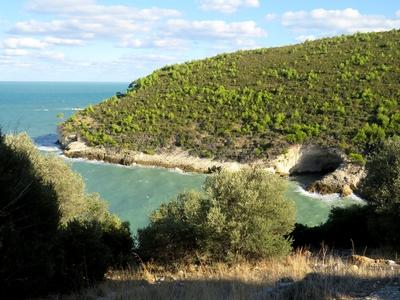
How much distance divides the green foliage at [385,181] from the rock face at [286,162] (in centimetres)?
2037

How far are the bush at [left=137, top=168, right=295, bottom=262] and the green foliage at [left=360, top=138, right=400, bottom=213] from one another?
14.0 feet

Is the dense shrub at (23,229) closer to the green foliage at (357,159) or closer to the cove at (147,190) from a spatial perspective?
the cove at (147,190)

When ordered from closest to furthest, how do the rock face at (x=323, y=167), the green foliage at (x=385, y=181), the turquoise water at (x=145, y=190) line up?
the green foliage at (x=385, y=181) < the turquoise water at (x=145, y=190) < the rock face at (x=323, y=167)

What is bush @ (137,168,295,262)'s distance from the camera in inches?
648

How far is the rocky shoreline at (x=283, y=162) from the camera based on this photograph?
4281 cm

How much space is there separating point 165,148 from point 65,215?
115ft

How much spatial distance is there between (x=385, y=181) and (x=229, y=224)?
7937 millimetres

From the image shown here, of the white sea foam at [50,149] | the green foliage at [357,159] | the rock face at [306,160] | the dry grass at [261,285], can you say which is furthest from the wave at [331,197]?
the white sea foam at [50,149]

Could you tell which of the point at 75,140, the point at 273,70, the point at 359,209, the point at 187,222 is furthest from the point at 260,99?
the point at 187,222

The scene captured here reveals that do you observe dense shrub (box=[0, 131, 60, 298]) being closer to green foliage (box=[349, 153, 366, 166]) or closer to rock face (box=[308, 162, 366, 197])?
rock face (box=[308, 162, 366, 197])

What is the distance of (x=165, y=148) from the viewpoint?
184ft

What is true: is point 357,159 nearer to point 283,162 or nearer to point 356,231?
point 283,162

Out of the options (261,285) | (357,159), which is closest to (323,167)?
(357,159)

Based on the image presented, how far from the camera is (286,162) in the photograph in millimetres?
49094
